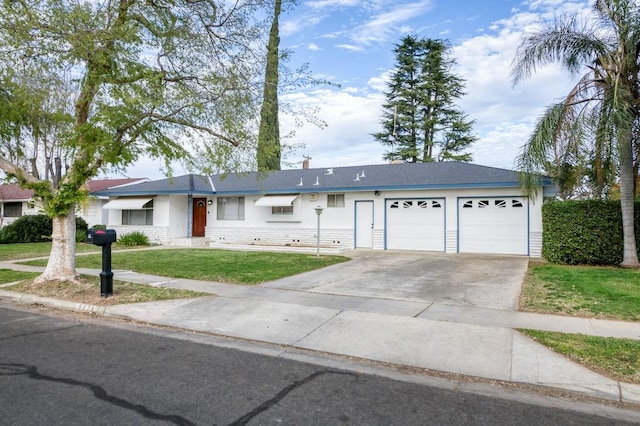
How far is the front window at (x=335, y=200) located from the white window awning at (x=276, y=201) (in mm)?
1615

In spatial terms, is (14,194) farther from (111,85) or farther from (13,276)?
(111,85)

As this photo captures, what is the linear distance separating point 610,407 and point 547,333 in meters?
1.97

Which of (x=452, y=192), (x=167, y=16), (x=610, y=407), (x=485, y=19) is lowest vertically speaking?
(x=610, y=407)

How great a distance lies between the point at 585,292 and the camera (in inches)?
336

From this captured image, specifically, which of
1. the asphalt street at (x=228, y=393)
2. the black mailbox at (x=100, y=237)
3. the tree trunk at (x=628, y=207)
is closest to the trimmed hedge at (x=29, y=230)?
the black mailbox at (x=100, y=237)

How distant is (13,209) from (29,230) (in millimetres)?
11706

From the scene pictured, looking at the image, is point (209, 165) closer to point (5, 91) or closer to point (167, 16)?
point (167, 16)

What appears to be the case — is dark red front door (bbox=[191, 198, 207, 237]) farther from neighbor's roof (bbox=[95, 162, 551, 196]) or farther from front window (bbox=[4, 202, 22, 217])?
front window (bbox=[4, 202, 22, 217])

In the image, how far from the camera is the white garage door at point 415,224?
17.7 metres

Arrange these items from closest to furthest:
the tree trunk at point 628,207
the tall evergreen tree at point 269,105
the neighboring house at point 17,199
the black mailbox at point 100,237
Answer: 1. the black mailbox at point 100,237
2. the tall evergreen tree at point 269,105
3. the tree trunk at point 628,207
4. the neighboring house at point 17,199

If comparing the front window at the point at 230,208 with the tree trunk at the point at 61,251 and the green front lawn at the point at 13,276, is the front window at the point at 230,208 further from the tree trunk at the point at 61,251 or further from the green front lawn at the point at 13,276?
the tree trunk at the point at 61,251

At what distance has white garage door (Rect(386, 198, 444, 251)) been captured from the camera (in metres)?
17.7

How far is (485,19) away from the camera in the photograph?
47.0 feet

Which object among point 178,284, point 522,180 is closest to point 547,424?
point 178,284
